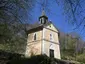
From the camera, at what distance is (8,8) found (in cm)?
1141

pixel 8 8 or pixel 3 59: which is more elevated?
pixel 8 8

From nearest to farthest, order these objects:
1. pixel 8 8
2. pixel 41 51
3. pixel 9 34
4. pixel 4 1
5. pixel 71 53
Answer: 1. pixel 4 1
2. pixel 8 8
3. pixel 9 34
4. pixel 41 51
5. pixel 71 53

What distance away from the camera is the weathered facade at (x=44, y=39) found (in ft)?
120

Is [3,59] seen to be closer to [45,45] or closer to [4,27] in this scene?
[4,27]

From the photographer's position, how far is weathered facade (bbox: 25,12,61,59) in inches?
1444

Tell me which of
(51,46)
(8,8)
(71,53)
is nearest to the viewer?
(8,8)

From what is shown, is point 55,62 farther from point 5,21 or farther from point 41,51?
point 41,51

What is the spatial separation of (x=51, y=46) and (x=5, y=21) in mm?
27028

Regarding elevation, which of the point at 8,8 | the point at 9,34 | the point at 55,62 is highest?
the point at 8,8

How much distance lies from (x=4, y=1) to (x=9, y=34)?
3.49 m

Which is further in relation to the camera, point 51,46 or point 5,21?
point 51,46

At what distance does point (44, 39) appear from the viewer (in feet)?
122

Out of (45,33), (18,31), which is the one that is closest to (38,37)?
(45,33)

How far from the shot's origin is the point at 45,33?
3791 cm
